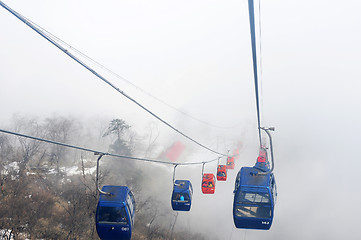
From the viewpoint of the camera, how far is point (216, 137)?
134000 millimetres

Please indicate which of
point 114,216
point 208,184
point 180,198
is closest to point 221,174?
point 208,184

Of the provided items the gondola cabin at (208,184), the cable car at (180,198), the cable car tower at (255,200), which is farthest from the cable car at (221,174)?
the cable car tower at (255,200)

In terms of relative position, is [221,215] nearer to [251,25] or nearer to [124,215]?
[124,215]

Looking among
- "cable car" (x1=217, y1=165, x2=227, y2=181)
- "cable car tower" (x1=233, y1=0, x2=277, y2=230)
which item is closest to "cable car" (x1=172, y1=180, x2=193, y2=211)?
"cable car tower" (x1=233, y1=0, x2=277, y2=230)

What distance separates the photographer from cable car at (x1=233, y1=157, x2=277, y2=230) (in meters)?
14.0

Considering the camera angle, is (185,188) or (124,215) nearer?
(124,215)

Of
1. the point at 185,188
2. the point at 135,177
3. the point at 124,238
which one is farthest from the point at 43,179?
the point at 124,238

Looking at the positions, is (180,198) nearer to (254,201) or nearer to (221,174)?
(254,201)

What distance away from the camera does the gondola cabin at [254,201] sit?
45.9 ft

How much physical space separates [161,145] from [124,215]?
89.2 meters

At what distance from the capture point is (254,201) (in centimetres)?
1415

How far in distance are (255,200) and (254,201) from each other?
0.27 ft

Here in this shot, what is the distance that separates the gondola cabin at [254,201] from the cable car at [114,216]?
609cm

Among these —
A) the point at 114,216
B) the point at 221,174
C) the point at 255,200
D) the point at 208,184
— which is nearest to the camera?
the point at 114,216
